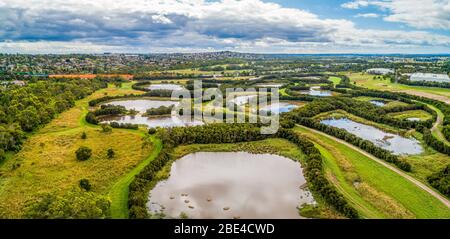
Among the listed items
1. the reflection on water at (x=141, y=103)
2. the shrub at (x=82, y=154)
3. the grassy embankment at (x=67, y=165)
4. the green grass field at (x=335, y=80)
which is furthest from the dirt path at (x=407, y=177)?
the green grass field at (x=335, y=80)

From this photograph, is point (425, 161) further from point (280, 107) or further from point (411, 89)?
point (411, 89)

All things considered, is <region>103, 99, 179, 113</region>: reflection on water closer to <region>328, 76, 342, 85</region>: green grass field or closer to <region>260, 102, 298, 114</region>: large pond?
<region>260, 102, 298, 114</region>: large pond

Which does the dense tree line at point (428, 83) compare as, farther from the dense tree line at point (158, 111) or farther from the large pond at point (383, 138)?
the dense tree line at point (158, 111)

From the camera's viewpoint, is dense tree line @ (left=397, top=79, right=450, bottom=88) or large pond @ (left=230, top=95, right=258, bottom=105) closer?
large pond @ (left=230, top=95, right=258, bottom=105)

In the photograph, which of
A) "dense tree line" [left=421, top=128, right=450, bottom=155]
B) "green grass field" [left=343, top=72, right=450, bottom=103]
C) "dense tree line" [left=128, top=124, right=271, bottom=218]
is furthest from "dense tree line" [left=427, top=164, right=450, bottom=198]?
"green grass field" [left=343, top=72, right=450, bottom=103]

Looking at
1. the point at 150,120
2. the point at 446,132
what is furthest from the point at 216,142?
the point at 446,132

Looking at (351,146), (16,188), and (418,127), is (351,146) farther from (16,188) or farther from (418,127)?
(16,188)

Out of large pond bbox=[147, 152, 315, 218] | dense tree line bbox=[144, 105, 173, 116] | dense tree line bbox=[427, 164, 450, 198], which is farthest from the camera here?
dense tree line bbox=[144, 105, 173, 116]
